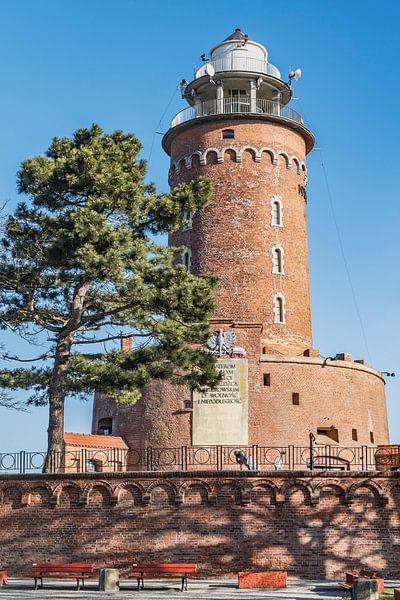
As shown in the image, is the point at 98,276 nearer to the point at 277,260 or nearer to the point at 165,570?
the point at 165,570

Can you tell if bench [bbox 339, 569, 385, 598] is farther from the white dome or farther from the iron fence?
the white dome

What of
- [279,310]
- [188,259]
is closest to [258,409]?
[279,310]

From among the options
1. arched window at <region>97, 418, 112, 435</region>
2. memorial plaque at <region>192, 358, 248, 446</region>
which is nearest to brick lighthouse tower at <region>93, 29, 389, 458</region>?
memorial plaque at <region>192, 358, 248, 446</region>

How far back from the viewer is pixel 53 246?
2338 centimetres

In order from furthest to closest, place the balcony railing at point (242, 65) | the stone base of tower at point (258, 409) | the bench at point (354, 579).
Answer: the balcony railing at point (242, 65) → the stone base of tower at point (258, 409) → the bench at point (354, 579)

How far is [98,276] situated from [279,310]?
1483 centimetres

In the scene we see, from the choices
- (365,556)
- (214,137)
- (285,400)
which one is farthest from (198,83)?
(365,556)

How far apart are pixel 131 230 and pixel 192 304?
2486 mm

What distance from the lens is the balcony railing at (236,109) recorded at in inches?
1564

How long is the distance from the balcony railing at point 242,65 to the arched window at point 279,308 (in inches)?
398

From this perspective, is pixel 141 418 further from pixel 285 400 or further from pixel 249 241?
pixel 249 241

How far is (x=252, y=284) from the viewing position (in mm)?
37438

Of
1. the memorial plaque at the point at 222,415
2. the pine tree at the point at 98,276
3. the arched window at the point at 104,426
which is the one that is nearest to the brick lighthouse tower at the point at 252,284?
the memorial plaque at the point at 222,415

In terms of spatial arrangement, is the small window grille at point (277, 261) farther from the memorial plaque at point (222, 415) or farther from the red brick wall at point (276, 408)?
the memorial plaque at point (222, 415)
